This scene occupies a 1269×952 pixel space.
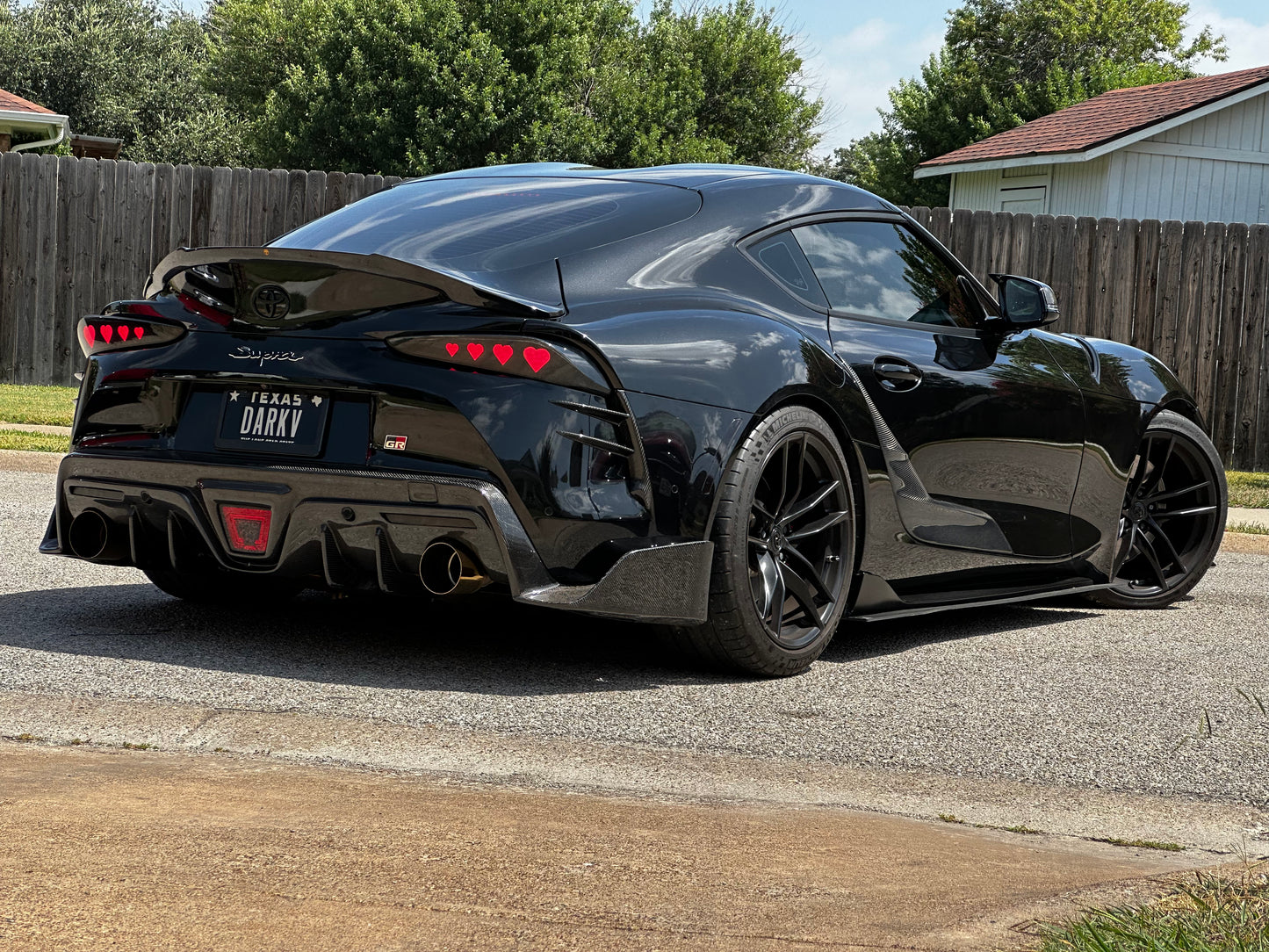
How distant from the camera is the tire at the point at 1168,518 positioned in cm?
654

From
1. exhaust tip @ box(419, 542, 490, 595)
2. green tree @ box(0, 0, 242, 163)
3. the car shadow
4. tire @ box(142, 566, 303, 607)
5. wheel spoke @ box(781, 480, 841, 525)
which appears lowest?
the car shadow

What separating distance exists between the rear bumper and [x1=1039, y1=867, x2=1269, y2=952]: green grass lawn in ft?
5.87

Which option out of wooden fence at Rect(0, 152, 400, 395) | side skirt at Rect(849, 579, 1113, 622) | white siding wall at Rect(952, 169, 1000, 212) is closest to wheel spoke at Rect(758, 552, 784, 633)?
side skirt at Rect(849, 579, 1113, 622)

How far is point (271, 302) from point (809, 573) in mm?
1788

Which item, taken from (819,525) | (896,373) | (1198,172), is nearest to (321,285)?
(819,525)

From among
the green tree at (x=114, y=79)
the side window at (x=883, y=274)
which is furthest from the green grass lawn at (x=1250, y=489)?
the green tree at (x=114, y=79)

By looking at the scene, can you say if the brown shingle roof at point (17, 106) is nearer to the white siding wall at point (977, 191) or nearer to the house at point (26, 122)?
the house at point (26, 122)

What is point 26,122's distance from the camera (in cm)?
2384

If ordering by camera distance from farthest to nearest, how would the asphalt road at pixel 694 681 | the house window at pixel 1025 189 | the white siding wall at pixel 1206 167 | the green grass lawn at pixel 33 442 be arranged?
1. the house window at pixel 1025 189
2. the white siding wall at pixel 1206 167
3. the green grass lawn at pixel 33 442
4. the asphalt road at pixel 694 681

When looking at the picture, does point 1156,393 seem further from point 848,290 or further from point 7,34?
point 7,34

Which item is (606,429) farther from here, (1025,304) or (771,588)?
(1025,304)

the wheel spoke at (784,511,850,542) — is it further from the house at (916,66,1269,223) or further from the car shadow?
the house at (916,66,1269,223)

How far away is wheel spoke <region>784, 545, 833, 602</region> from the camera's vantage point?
4.79 meters

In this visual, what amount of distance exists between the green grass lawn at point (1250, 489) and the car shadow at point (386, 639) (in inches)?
246
